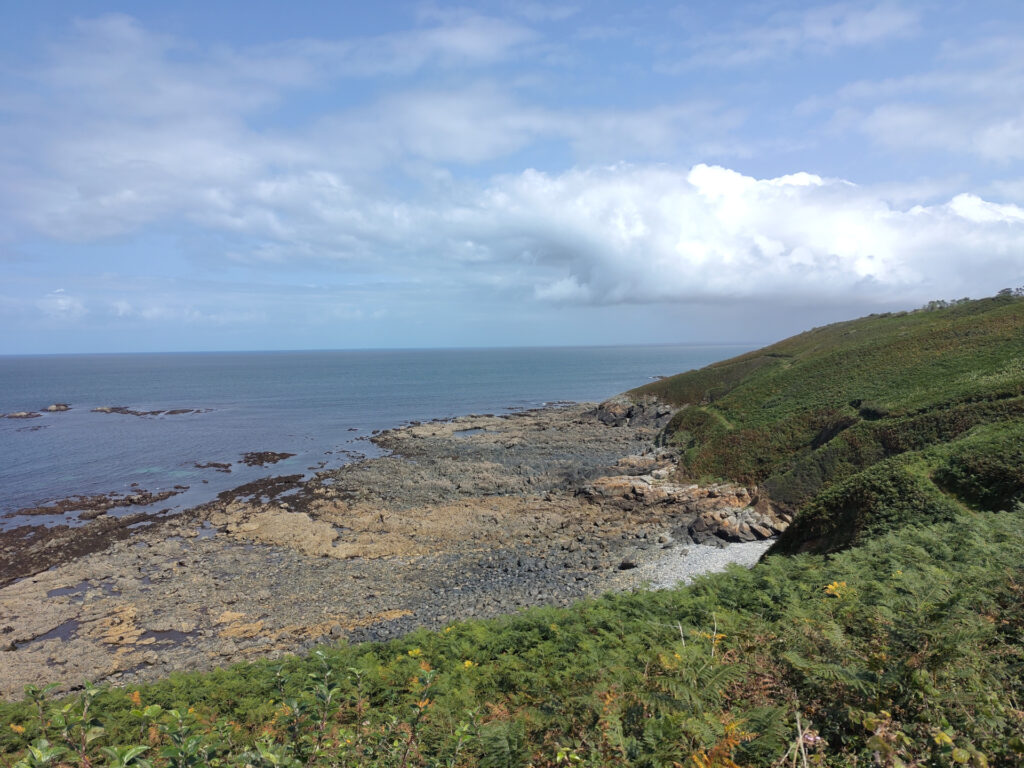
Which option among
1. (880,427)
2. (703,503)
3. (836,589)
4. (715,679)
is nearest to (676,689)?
(715,679)

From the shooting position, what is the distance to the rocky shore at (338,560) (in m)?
20.8

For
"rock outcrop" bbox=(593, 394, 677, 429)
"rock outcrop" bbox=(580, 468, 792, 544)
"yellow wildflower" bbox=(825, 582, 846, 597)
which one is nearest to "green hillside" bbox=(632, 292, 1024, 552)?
"rock outcrop" bbox=(580, 468, 792, 544)

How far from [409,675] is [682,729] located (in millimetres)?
6897

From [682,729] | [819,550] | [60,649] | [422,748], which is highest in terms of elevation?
[682,729]

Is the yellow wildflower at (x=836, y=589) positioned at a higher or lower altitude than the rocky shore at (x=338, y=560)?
higher

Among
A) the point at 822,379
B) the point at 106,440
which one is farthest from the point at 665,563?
the point at 106,440

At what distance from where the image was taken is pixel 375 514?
34875 mm

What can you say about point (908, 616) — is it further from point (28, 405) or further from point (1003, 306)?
point (28, 405)

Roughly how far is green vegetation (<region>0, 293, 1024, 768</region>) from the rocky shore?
5.12 meters

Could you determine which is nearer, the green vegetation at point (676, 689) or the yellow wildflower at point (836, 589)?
the green vegetation at point (676, 689)

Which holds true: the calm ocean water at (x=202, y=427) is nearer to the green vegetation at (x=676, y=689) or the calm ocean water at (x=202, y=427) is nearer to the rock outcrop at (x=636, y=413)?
the rock outcrop at (x=636, y=413)

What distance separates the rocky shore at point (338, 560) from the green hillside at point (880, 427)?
3671mm

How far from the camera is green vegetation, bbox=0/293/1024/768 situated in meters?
5.01

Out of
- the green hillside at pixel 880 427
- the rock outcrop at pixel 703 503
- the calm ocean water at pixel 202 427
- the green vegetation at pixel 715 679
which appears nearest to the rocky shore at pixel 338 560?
the rock outcrop at pixel 703 503
